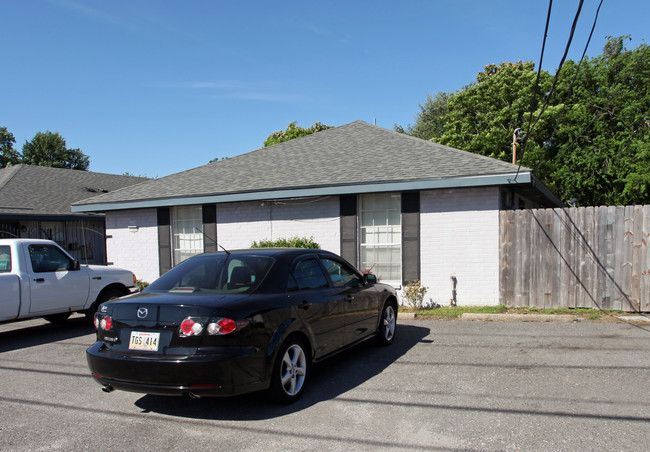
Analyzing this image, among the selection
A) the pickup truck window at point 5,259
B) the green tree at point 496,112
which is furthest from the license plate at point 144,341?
the green tree at point 496,112

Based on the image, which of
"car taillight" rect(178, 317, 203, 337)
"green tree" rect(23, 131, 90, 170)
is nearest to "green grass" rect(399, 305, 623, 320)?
"car taillight" rect(178, 317, 203, 337)

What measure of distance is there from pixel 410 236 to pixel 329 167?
311 centimetres

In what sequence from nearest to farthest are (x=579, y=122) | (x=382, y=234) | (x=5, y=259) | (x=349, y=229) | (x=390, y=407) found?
1. (x=390, y=407)
2. (x=5, y=259)
3. (x=382, y=234)
4. (x=349, y=229)
5. (x=579, y=122)

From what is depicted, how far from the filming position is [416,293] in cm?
1021

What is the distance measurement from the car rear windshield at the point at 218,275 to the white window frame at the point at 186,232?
818 centimetres

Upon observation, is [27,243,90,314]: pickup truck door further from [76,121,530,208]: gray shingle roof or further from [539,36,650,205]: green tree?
[539,36,650,205]: green tree

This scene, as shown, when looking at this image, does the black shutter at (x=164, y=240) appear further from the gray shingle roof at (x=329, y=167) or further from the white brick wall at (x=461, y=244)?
the white brick wall at (x=461, y=244)

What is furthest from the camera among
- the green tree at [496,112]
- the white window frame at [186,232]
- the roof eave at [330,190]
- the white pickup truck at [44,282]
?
the green tree at [496,112]

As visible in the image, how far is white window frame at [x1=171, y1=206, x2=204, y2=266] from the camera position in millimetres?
13352

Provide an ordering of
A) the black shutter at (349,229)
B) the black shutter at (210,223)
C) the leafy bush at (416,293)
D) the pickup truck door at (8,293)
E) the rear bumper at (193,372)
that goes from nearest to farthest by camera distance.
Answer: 1. the rear bumper at (193,372)
2. the pickup truck door at (8,293)
3. the leafy bush at (416,293)
4. the black shutter at (349,229)
5. the black shutter at (210,223)

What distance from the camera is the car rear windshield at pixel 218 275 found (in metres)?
4.79

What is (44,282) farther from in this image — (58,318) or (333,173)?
(333,173)

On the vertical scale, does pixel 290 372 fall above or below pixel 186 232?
below

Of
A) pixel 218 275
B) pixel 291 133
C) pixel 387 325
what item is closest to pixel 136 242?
pixel 387 325
